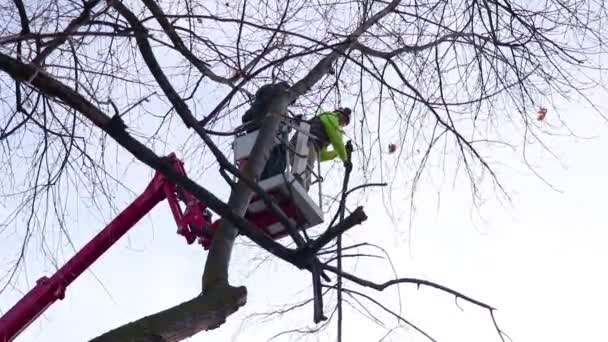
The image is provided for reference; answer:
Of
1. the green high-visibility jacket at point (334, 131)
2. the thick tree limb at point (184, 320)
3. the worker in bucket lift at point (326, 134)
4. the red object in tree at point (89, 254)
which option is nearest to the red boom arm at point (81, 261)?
the red object in tree at point (89, 254)

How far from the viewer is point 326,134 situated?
4.39 meters

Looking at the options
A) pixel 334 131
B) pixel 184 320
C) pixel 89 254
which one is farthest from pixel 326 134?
pixel 184 320

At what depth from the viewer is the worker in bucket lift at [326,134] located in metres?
4.29

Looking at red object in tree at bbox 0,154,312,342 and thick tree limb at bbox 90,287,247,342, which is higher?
red object in tree at bbox 0,154,312,342

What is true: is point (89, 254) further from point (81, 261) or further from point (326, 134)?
point (326, 134)

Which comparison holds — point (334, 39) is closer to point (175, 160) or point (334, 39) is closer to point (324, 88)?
point (324, 88)

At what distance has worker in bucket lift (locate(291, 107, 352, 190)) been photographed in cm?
429

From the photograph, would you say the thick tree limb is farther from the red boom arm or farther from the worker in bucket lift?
the red boom arm

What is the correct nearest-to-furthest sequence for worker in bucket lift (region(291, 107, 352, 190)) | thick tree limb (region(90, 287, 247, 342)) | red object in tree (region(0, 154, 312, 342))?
1. thick tree limb (region(90, 287, 247, 342))
2. worker in bucket lift (region(291, 107, 352, 190))
3. red object in tree (region(0, 154, 312, 342))

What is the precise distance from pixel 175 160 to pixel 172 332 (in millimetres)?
2119

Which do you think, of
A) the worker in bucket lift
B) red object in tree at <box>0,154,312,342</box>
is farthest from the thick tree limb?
red object in tree at <box>0,154,312,342</box>

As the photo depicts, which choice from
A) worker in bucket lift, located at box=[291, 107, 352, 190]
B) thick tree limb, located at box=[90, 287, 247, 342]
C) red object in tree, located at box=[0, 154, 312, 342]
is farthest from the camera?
red object in tree, located at box=[0, 154, 312, 342]

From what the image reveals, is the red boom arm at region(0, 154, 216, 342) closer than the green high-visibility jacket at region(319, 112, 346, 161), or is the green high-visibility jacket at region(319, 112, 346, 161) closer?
the green high-visibility jacket at region(319, 112, 346, 161)

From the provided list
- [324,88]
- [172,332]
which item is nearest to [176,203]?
[324,88]
